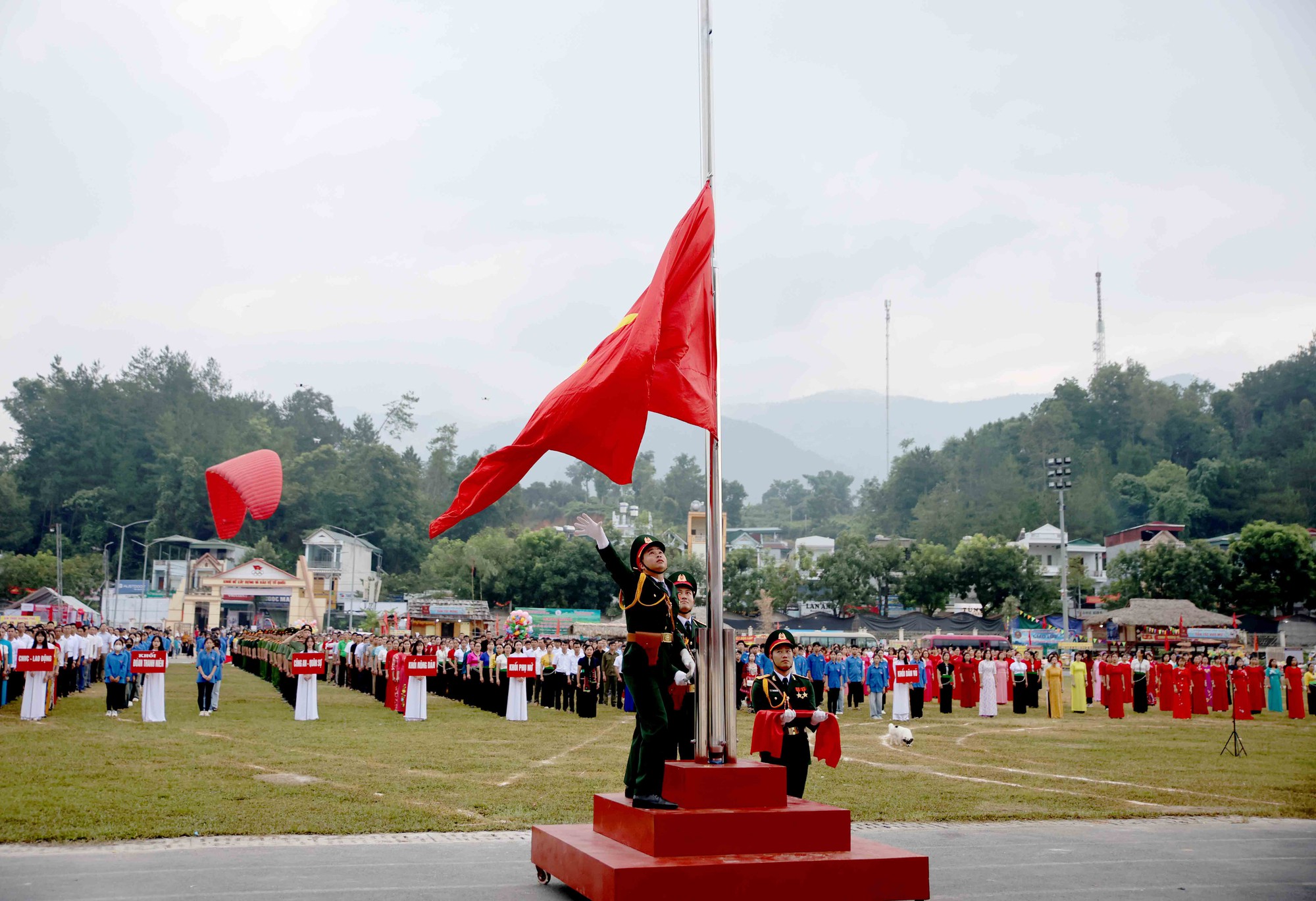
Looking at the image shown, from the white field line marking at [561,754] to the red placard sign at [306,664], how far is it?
17.0ft

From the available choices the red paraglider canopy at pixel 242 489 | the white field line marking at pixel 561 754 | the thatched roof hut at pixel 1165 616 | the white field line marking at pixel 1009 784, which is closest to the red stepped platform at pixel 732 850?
the white field line marking at pixel 561 754

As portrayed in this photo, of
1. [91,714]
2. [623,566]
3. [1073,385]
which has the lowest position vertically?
[91,714]

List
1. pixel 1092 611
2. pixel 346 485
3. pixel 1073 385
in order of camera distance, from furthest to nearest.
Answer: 1. pixel 1073 385
2. pixel 346 485
3. pixel 1092 611

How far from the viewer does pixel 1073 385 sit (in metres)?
102

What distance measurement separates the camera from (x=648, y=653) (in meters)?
7.04

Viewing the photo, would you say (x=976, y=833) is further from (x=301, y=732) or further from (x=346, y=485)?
(x=346, y=485)

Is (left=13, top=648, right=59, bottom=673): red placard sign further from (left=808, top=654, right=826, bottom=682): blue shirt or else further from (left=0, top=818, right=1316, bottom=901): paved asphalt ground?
(left=808, top=654, right=826, bottom=682): blue shirt

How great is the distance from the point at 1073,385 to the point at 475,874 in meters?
103

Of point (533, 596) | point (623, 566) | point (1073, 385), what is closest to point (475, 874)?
point (623, 566)

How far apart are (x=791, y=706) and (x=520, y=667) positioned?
1259cm

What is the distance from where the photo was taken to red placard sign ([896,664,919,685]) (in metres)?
20.9

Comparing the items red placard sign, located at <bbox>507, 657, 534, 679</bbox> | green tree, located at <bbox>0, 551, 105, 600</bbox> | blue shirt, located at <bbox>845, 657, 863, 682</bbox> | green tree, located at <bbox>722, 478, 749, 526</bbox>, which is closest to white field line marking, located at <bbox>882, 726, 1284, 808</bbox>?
red placard sign, located at <bbox>507, 657, 534, 679</bbox>

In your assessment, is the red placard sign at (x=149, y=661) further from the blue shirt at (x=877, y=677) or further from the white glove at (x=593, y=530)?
the white glove at (x=593, y=530)

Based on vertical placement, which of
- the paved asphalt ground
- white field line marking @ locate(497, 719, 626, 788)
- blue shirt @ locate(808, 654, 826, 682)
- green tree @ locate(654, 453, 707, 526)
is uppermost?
green tree @ locate(654, 453, 707, 526)
